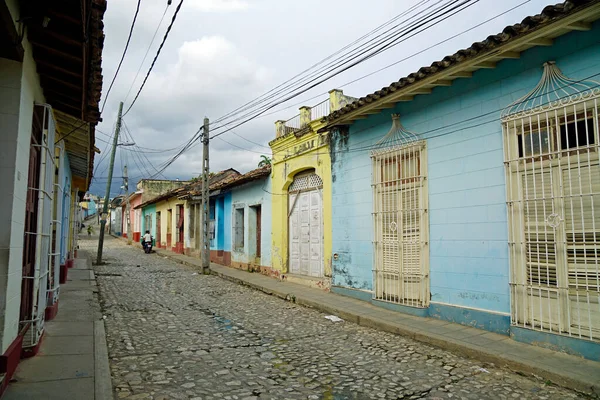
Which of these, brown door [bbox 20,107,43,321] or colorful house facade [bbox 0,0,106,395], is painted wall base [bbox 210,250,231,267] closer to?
colorful house facade [bbox 0,0,106,395]

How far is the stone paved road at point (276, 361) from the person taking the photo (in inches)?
153

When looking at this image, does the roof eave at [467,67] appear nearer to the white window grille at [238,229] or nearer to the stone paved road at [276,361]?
the stone paved road at [276,361]

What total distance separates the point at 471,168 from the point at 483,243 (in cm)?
110

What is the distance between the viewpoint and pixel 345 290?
28.3 feet

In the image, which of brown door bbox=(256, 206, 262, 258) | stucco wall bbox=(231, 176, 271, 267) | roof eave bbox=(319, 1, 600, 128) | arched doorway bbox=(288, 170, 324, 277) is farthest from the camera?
brown door bbox=(256, 206, 262, 258)

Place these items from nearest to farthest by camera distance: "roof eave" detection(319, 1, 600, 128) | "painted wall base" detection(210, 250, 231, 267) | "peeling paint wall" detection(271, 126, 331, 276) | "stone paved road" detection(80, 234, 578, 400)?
"stone paved road" detection(80, 234, 578, 400), "roof eave" detection(319, 1, 600, 128), "peeling paint wall" detection(271, 126, 331, 276), "painted wall base" detection(210, 250, 231, 267)

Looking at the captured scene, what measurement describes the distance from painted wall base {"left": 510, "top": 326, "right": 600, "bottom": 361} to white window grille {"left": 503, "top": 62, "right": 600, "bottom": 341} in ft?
0.22

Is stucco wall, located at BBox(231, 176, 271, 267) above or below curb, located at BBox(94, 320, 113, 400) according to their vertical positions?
above

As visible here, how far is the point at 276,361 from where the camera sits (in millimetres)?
4762

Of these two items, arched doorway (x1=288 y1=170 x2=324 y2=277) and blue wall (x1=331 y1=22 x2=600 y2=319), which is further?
arched doorway (x1=288 y1=170 x2=324 y2=277)

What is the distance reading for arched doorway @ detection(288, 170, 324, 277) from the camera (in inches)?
403

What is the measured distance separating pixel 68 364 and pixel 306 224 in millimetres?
7104

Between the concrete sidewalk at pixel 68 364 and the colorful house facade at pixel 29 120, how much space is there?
16 cm

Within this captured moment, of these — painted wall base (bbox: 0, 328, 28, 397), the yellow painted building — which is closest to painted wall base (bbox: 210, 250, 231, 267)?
the yellow painted building
